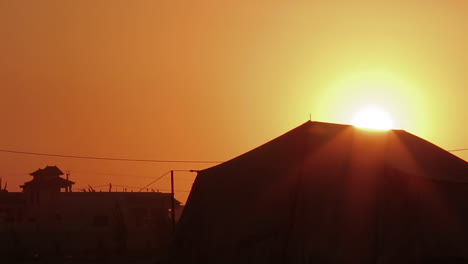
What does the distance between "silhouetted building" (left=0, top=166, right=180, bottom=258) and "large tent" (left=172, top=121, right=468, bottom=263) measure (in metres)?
20.0

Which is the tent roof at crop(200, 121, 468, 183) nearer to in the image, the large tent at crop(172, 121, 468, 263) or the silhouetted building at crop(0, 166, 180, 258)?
the large tent at crop(172, 121, 468, 263)

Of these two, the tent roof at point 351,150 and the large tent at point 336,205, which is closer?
the large tent at point 336,205

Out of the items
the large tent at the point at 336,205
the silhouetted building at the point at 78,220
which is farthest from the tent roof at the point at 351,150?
the silhouetted building at the point at 78,220

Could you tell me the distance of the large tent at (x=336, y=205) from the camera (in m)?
20.5

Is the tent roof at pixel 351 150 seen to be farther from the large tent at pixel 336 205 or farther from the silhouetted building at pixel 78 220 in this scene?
the silhouetted building at pixel 78 220

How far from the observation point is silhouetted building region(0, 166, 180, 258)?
46.7m

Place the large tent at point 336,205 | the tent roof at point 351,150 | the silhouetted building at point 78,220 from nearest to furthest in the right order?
the large tent at point 336,205 → the tent roof at point 351,150 → the silhouetted building at point 78,220

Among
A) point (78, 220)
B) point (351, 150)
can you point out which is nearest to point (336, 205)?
point (351, 150)

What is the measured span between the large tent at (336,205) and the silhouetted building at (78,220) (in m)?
20.0

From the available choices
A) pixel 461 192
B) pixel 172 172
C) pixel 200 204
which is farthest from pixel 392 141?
pixel 172 172

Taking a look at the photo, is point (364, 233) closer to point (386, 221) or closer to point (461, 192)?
point (386, 221)

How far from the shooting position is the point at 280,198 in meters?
21.7

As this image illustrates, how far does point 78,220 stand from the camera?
225 ft

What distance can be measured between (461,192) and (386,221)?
9.71ft
